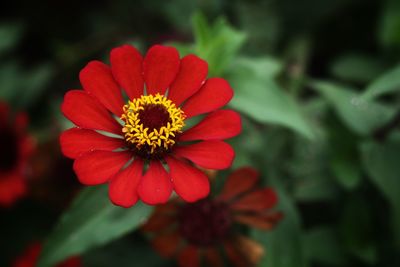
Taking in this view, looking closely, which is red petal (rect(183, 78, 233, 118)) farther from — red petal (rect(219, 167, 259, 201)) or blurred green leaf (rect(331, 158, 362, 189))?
blurred green leaf (rect(331, 158, 362, 189))

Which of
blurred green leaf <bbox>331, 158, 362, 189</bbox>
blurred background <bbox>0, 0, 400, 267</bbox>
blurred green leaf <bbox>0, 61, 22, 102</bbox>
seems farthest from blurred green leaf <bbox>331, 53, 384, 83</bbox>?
blurred green leaf <bbox>0, 61, 22, 102</bbox>

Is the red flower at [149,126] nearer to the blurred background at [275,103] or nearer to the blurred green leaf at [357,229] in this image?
the blurred background at [275,103]

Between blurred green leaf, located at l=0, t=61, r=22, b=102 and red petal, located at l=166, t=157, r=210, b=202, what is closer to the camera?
red petal, located at l=166, t=157, r=210, b=202

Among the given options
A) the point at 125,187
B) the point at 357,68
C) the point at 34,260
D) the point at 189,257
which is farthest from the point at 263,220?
the point at 357,68

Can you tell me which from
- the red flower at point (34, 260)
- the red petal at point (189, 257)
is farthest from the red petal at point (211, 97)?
the red flower at point (34, 260)

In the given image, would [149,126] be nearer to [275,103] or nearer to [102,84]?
[102,84]

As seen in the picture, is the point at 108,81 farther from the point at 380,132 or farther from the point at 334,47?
the point at 334,47

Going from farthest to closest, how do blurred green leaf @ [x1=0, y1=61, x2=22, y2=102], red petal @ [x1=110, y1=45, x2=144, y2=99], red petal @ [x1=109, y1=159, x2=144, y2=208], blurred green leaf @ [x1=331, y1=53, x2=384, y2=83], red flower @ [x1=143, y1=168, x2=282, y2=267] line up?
blurred green leaf @ [x1=0, y1=61, x2=22, y2=102]
blurred green leaf @ [x1=331, y1=53, x2=384, y2=83]
red flower @ [x1=143, y1=168, x2=282, y2=267]
red petal @ [x1=110, y1=45, x2=144, y2=99]
red petal @ [x1=109, y1=159, x2=144, y2=208]
